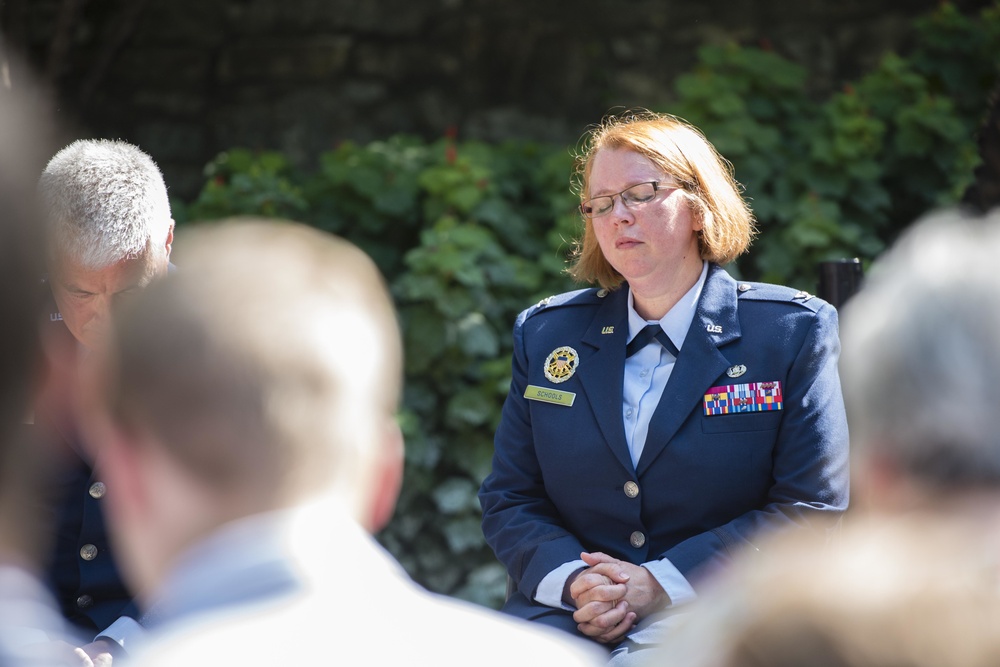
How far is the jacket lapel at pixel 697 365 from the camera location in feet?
7.95

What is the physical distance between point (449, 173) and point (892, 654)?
3.75 meters

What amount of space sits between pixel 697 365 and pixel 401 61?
333 centimetres

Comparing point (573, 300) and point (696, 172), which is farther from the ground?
point (696, 172)

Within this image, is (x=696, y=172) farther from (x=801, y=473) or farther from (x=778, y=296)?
(x=801, y=473)

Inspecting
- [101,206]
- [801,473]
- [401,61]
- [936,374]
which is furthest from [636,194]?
[401,61]

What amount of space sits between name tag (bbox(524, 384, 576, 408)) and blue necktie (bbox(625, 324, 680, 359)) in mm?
162

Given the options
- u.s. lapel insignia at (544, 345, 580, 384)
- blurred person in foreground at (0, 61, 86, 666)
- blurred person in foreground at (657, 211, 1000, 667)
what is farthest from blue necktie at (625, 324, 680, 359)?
blurred person in foreground at (0, 61, 86, 666)

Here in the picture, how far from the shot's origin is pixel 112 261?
2.39 meters

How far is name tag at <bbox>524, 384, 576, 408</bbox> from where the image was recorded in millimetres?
2566

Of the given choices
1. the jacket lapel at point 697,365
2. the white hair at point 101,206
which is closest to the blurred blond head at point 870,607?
the jacket lapel at point 697,365

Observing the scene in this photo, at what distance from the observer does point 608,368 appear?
2.56m

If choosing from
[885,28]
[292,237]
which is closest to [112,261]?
[292,237]

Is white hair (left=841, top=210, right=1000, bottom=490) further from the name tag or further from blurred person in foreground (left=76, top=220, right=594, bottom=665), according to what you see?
the name tag

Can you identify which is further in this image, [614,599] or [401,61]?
[401,61]
